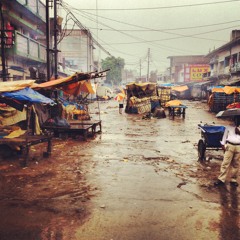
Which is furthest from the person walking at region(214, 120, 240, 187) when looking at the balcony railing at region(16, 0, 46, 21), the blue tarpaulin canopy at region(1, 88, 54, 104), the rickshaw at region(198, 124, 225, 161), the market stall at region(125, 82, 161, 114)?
the market stall at region(125, 82, 161, 114)

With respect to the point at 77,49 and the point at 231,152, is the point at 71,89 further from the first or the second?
the point at 77,49

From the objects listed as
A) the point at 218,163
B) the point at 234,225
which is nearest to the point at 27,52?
the point at 218,163

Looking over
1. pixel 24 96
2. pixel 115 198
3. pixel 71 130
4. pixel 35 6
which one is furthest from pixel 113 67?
pixel 115 198

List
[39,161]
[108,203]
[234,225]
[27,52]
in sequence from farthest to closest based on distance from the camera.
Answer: [27,52] → [39,161] → [108,203] → [234,225]

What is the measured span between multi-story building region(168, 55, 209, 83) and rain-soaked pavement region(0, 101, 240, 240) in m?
53.6

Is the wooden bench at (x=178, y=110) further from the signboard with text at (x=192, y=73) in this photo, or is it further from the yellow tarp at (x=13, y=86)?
the signboard with text at (x=192, y=73)

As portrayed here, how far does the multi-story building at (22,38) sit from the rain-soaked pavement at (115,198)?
31.3ft

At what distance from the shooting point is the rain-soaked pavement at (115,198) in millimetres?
4441

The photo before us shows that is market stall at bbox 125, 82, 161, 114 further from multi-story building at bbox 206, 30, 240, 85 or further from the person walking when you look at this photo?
the person walking

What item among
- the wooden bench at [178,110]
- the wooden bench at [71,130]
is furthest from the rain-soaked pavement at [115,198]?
the wooden bench at [178,110]

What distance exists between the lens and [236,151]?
6336 millimetres

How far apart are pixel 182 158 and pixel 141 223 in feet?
17.1

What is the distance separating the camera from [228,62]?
127 feet

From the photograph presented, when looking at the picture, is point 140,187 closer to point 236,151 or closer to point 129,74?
point 236,151
